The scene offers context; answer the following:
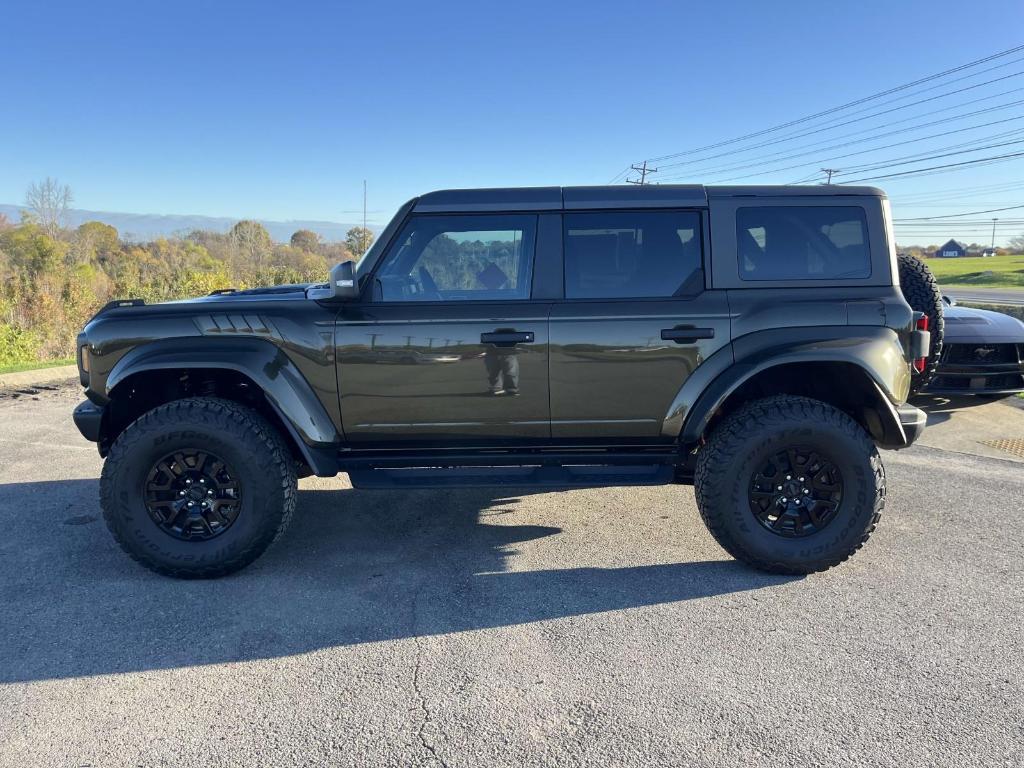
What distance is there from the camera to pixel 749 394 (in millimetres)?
3750

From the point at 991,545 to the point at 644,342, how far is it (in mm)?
2387

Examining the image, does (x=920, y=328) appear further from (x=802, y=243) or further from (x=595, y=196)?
(x=595, y=196)

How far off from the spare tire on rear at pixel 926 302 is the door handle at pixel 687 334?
5.88ft

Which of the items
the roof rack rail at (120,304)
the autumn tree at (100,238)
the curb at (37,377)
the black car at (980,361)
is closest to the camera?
the roof rack rail at (120,304)

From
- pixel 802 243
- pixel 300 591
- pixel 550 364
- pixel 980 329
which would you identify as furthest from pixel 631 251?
pixel 980 329

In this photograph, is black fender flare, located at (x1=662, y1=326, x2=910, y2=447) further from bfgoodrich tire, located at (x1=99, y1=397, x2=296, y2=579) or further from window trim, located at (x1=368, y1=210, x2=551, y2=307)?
bfgoodrich tire, located at (x1=99, y1=397, x2=296, y2=579)

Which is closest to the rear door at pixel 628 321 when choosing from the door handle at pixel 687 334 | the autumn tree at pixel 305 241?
the door handle at pixel 687 334

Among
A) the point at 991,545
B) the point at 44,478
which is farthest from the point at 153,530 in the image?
the point at 991,545

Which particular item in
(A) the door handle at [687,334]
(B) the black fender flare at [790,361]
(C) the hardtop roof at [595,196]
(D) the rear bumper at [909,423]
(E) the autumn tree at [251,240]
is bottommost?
(D) the rear bumper at [909,423]

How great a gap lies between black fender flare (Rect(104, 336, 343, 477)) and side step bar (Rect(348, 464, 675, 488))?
0.34 meters

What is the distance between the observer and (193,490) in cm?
349

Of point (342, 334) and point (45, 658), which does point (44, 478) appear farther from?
point (342, 334)

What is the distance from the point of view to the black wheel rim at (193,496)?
345 cm

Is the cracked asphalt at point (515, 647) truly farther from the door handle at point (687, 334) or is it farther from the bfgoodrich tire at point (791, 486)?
the door handle at point (687, 334)
